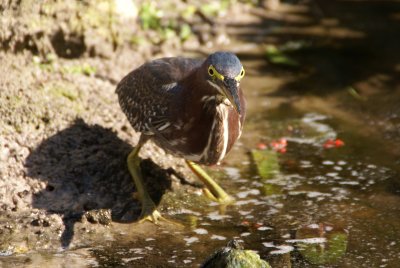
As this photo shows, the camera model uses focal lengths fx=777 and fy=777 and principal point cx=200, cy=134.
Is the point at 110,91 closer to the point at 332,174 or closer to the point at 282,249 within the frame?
the point at 332,174

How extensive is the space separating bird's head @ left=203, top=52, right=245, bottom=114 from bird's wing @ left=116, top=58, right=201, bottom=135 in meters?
0.69

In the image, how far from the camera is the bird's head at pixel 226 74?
19.8 ft

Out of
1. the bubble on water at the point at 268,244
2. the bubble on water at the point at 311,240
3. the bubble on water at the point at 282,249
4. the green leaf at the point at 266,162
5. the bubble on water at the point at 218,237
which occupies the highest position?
the green leaf at the point at 266,162

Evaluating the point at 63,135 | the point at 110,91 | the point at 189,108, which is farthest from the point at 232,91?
the point at 110,91

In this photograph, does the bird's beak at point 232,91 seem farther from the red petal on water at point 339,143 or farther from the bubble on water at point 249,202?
the red petal on water at point 339,143

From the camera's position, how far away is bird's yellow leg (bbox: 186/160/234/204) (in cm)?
709

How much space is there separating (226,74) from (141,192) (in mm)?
1556

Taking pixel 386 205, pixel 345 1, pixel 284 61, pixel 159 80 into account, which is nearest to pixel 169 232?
pixel 159 80

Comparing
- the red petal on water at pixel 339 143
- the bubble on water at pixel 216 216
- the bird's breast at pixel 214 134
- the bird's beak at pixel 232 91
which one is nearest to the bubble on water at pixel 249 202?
the bubble on water at pixel 216 216

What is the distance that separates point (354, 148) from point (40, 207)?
3.30m

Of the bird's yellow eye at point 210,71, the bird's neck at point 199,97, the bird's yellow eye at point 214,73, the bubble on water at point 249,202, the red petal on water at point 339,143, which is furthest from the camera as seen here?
the red petal on water at point 339,143

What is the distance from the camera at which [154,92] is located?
714 centimetres

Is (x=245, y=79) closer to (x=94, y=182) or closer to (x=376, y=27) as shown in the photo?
(x=376, y=27)

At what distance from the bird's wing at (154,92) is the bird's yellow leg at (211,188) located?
2.12ft
